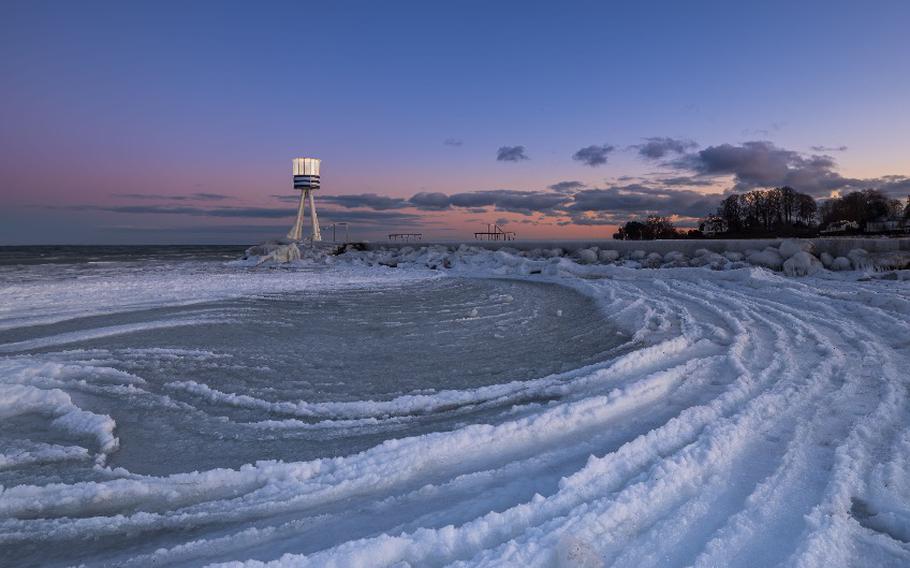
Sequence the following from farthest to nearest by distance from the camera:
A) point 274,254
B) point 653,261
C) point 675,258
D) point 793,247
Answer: point 274,254 → point 653,261 → point 675,258 → point 793,247

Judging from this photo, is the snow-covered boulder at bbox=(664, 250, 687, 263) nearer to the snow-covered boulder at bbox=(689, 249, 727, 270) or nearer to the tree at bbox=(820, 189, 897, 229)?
the snow-covered boulder at bbox=(689, 249, 727, 270)

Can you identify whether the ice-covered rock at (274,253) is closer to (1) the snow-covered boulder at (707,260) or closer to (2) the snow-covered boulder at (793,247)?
(1) the snow-covered boulder at (707,260)

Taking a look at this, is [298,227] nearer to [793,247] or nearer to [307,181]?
[307,181]

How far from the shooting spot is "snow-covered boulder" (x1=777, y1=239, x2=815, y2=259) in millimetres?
12227

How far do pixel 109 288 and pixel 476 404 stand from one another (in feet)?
36.3

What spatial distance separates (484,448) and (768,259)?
12324 millimetres

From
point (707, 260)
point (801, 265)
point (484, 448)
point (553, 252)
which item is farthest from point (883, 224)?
point (484, 448)

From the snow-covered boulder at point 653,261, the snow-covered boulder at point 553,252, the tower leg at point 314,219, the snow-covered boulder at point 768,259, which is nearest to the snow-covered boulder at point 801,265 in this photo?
the snow-covered boulder at point 768,259

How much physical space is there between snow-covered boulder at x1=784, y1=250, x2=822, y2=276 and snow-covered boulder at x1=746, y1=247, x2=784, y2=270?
1.88ft

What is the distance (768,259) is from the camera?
12.4 metres

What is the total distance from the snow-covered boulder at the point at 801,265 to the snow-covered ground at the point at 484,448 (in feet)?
18.8

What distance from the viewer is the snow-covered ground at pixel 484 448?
1.81m

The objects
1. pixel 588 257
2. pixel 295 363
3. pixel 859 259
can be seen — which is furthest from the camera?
pixel 588 257

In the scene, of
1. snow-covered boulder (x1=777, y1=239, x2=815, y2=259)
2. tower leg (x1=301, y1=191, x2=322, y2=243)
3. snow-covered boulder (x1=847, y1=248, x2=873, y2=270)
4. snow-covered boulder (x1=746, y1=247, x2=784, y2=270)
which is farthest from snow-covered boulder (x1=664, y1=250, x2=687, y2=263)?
tower leg (x1=301, y1=191, x2=322, y2=243)
